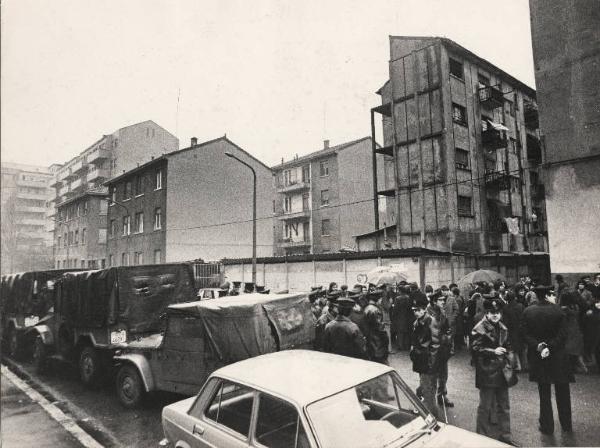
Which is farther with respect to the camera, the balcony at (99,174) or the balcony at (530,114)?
the balcony at (99,174)

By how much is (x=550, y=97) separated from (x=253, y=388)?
51.4 feet

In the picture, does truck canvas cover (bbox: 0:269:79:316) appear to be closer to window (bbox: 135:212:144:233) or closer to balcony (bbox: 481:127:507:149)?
window (bbox: 135:212:144:233)

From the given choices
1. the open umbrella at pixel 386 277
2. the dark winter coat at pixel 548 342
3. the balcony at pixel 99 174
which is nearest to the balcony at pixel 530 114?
the open umbrella at pixel 386 277

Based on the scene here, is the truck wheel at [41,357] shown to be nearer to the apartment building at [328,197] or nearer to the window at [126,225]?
the window at [126,225]

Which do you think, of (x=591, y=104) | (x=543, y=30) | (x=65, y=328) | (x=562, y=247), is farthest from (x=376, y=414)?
(x=543, y=30)

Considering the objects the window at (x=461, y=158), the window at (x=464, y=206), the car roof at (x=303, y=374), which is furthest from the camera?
the window at (x=461, y=158)

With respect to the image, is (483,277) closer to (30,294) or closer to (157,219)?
(30,294)

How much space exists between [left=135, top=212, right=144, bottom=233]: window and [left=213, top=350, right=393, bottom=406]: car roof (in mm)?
32797

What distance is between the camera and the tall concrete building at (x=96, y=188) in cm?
4181

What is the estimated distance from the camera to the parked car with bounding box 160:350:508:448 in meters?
3.15

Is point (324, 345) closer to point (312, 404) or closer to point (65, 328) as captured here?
point (312, 404)

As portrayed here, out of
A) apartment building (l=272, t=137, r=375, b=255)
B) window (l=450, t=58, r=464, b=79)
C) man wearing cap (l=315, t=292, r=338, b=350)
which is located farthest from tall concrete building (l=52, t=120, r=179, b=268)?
man wearing cap (l=315, t=292, r=338, b=350)

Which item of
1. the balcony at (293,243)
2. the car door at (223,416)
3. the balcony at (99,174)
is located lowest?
the car door at (223,416)

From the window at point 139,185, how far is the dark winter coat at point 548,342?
33832 mm
